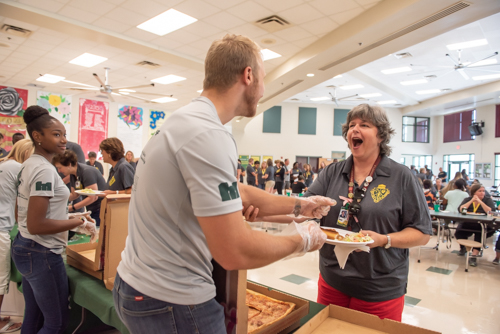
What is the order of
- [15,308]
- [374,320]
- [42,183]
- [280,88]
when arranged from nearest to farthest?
[374,320] → [42,183] → [15,308] → [280,88]

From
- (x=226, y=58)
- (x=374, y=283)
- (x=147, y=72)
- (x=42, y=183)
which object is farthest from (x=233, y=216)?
(x=147, y=72)

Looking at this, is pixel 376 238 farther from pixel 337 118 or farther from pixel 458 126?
pixel 458 126

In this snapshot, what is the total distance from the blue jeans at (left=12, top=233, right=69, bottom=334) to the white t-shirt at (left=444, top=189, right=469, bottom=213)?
691cm

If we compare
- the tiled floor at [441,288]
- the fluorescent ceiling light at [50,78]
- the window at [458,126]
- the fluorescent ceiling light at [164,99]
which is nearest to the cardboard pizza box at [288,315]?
the tiled floor at [441,288]

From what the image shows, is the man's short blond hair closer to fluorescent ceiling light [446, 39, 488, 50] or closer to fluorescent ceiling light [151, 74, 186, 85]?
fluorescent ceiling light [151, 74, 186, 85]

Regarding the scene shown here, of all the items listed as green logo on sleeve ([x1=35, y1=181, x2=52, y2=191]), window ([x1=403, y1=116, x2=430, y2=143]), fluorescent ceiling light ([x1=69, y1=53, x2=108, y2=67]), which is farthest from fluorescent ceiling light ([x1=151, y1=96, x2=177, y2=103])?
window ([x1=403, y1=116, x2=430, y2=143])

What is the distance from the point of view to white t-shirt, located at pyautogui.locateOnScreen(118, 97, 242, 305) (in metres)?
0.74

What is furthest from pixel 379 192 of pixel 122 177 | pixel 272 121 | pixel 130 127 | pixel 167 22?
pixel 272 121

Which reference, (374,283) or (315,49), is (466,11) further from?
(374,283)

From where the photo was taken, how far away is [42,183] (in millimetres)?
1780

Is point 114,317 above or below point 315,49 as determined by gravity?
below

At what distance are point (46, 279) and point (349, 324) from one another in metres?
1.65

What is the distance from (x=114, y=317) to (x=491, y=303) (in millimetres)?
4316

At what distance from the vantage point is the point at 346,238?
148cm
